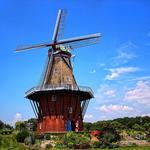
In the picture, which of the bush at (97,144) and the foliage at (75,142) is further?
the bush at (97,144)

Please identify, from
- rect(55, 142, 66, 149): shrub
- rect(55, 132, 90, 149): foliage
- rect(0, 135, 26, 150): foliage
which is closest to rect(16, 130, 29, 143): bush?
rect(55, 132, 90, 149): foliage

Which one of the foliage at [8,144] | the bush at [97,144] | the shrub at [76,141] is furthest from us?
the bush at [97,144]

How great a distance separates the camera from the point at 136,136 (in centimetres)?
4084

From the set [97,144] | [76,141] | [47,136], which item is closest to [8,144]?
[97,144]

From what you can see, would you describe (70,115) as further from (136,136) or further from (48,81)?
(136,136)

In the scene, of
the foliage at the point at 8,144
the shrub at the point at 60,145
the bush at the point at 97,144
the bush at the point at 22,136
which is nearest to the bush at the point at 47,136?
the bush at the point at 22,136

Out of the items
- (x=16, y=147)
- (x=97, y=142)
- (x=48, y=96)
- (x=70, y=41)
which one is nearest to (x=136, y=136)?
(x=97, y=142)

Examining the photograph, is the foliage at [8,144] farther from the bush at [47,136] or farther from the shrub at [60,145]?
the bush at [47,136]

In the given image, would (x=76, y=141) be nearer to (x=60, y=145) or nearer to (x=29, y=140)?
(x=60, y=145)

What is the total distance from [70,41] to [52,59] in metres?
3.53

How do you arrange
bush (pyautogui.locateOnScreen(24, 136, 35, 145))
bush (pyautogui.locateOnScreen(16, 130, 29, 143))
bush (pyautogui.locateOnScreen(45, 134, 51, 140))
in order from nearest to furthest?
bush (pyautogui.locateOnScreen(24, 136, 35, 145))
bush (pyautogui.locateOnScreen(16, 130, 29, 143))
bush (pyautogui.locateOnScreen(45, 134, 51, 140))

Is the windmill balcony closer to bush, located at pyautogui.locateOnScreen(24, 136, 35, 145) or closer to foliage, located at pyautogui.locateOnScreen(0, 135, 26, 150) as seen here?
bush, located at pyautogui.locateOnScreen(24, 136, 35, 145)

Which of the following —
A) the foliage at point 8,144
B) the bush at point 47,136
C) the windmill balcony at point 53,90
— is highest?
the windmill balcony at point 53,90

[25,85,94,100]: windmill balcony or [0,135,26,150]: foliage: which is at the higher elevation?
[25,85,94,100]: windmill balcony
